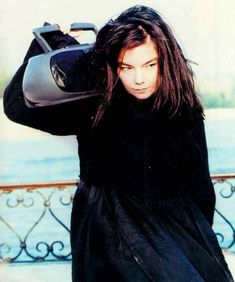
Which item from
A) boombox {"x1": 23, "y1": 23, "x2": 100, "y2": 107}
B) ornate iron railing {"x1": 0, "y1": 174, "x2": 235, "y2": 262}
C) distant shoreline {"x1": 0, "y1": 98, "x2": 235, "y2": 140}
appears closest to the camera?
boombox {"x1": 23, "y1": 23, "x2": 100, "y2": 107}

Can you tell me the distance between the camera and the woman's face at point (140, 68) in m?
2.05

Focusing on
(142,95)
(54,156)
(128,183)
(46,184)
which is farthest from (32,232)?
(142,95)

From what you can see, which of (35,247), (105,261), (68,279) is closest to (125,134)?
(105,261)

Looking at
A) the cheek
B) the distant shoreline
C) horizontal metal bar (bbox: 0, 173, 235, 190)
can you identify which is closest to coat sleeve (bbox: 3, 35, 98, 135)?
the cheek

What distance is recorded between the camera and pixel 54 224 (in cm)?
555

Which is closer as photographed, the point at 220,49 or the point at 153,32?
the point at 153,32

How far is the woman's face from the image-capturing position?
2.05 metres

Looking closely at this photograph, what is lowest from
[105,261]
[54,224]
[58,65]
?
[54,224]

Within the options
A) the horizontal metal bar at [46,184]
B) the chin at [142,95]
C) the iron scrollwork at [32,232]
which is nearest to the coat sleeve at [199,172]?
the chin at [142,95]

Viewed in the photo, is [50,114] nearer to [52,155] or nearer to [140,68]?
[140,68]

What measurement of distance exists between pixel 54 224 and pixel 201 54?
2165 mm

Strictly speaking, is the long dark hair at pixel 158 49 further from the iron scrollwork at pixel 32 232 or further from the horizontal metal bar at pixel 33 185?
the iron scrollwork at pixel 32 232

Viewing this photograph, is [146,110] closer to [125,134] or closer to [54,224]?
[125,134]

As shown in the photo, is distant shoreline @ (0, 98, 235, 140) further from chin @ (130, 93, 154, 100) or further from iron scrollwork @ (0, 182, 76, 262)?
chin @ (130, 93, 154, 100)
